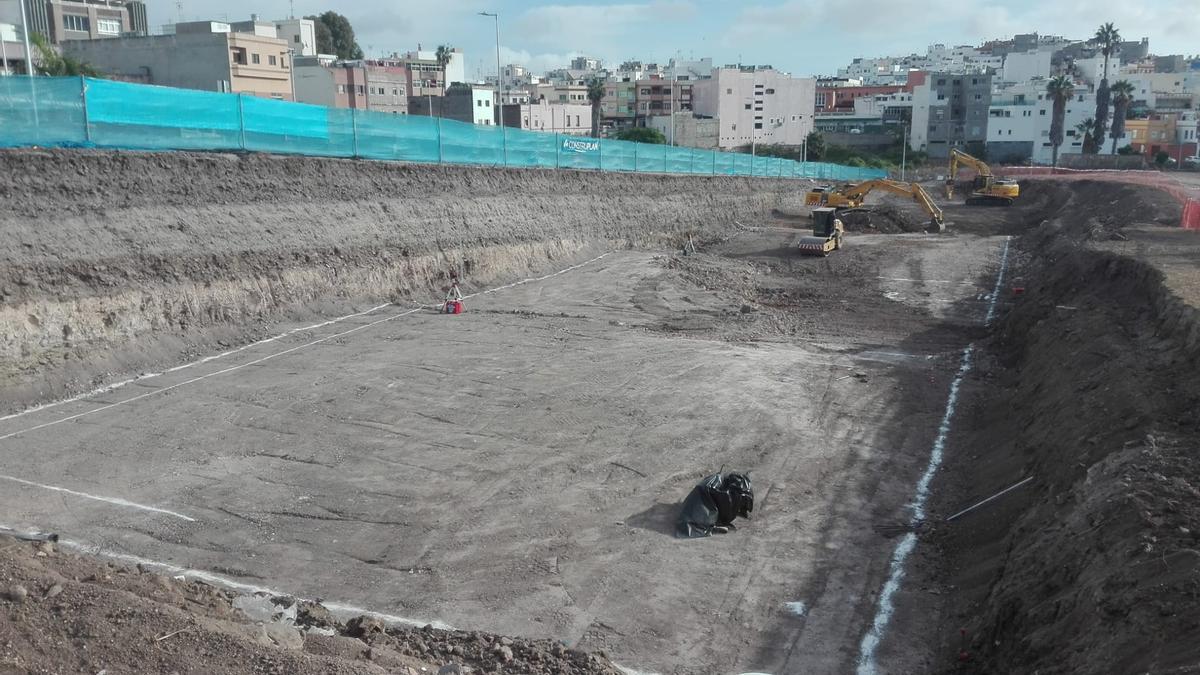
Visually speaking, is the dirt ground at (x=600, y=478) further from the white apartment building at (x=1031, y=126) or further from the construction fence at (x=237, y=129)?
the white apartment building at (x=1031, y=126)

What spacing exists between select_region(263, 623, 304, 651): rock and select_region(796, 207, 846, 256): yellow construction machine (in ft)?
104

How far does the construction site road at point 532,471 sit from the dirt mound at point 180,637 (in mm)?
1083

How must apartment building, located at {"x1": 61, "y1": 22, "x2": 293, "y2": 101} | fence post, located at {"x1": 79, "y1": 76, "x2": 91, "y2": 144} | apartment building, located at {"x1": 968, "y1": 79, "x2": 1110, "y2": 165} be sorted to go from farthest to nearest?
apartment building, located at {"x1": 968, "y1": 79, "x2": 1110, "y2": 165}, apartment building, located at {"x1": 61, "y1": 22, "x2": 293, "y2": 101}, fence post, located at {"x1": 79, "y1": 76, "x2": 91, "y2": 144}

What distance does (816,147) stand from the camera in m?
95.1

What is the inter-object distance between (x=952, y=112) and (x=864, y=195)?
6646cm

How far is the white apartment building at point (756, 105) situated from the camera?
328 ft

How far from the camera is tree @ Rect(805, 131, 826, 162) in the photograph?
94.9 metres

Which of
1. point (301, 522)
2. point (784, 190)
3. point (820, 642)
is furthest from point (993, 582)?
point (784, 190)

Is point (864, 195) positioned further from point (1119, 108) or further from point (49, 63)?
point (1119, 108)

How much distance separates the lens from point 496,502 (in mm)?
13195

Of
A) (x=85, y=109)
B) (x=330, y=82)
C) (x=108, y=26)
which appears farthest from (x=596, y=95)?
(x=85, y=109)

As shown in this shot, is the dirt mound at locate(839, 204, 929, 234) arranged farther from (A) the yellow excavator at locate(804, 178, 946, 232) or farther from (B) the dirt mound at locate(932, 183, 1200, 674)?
(B) the dirt mound at locate(932, 183, 1200, 674)

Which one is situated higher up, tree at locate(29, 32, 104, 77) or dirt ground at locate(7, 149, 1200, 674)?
tree at locate(29, 32, 104, 77)

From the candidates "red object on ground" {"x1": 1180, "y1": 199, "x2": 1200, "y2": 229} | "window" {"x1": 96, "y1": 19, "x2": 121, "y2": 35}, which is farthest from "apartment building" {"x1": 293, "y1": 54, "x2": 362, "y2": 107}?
"red object on ground" {"x1": 1180, "y1": 199, "x2": 1200, "y2": 229}
